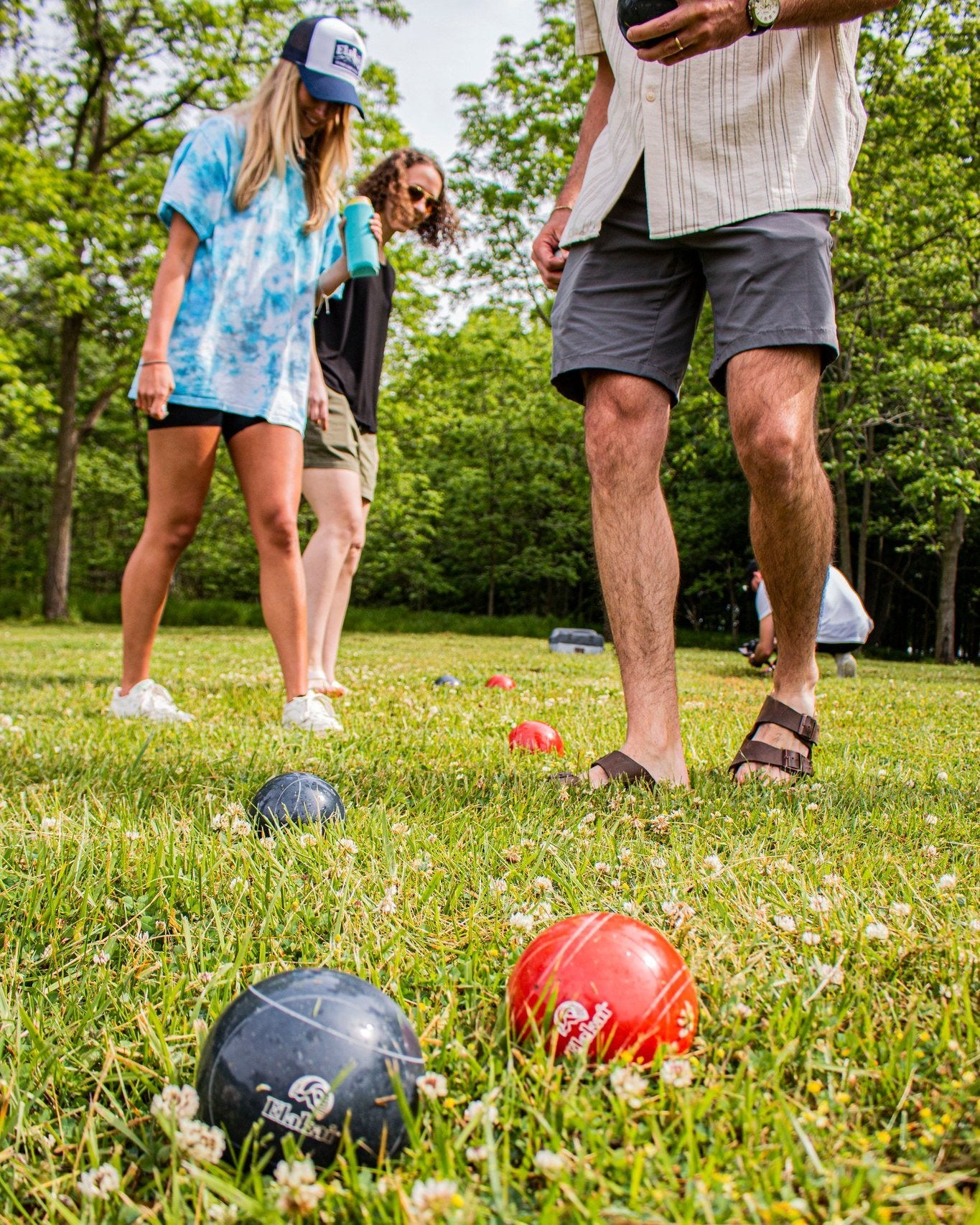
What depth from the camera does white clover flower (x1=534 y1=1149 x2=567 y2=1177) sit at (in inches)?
39.6

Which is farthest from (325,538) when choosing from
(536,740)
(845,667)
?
(845,667)

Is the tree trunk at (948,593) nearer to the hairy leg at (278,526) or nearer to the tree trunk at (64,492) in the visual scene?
the tree trunk at (64,492)

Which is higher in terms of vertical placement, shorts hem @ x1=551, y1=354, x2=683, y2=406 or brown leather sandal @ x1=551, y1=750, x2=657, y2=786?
shorts hem @ x1=551, y1=354, x2=683, y2=406

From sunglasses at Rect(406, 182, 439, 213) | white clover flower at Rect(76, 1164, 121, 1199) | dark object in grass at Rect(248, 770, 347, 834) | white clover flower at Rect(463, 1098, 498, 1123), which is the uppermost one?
sunglasses at Rect(406, 182, 439, 213)

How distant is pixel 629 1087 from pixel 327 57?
400cm

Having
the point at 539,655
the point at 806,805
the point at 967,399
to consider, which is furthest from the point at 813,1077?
the point at 967,399

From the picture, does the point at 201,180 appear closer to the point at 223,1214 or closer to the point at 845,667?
the point at 223,1214

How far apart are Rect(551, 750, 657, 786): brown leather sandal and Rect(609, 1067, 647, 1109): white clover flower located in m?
1.48

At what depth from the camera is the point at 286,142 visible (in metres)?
4.04

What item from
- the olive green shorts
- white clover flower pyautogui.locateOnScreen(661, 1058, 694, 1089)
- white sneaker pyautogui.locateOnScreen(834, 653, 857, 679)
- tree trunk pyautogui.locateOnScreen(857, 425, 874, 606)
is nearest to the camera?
white clover flower pyautogui.locateOnScreen(661, 1058, 694, 1089)

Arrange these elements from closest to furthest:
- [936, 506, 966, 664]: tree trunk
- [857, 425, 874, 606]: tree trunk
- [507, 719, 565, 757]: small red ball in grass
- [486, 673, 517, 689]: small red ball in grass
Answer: [507, 719, 565, 757]: small red ball in grass < [486, 673, 517, 689]: small red ball in grass < [857, 425, 874, 606]: tree trunk < [936, 506, 966, 664]: tree trunk

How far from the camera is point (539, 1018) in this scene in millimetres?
1291

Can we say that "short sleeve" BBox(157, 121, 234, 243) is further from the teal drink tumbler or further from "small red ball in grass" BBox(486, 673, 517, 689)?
"small red ball in grass" BBox(486, 673, 517, 689)

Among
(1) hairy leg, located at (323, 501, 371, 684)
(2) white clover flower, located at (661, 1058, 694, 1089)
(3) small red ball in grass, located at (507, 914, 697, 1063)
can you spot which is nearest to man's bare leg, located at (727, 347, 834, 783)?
(3) small red ball in grass, located at (507, 914, 697, 1063)
